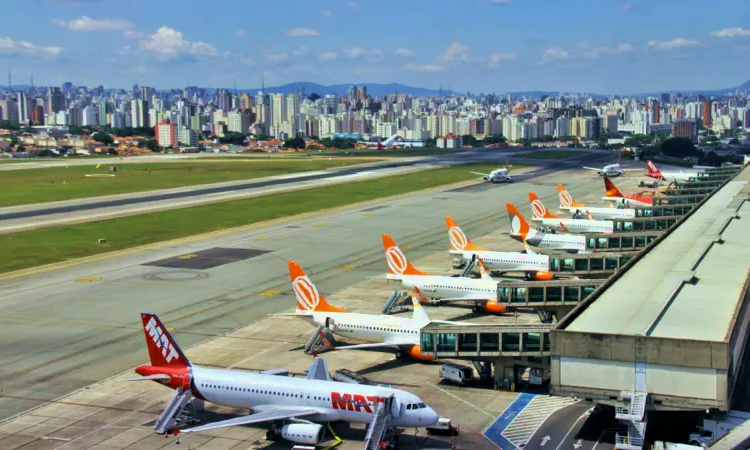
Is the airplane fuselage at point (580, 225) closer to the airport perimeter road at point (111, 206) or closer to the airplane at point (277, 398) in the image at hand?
the airplane at point (277, 398)

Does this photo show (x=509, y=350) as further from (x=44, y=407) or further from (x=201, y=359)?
(x=44, y=407)

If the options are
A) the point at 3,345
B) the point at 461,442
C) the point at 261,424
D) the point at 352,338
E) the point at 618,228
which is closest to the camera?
the point at 461,442

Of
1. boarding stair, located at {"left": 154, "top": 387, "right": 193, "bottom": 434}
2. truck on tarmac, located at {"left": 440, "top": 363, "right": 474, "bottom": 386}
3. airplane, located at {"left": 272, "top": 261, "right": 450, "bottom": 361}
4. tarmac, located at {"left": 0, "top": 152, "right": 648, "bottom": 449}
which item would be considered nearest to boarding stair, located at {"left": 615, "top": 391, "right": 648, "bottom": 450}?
tarmac, located at {"left": 0, "top": 152, "right": 648, "bottom": 449}

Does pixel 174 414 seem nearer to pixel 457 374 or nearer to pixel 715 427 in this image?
pixel 457 374

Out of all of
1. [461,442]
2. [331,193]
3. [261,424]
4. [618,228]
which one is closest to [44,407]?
[261,424]

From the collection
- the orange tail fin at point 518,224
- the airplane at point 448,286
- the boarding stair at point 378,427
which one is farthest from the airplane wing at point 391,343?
the orange tail fin at point 518,224

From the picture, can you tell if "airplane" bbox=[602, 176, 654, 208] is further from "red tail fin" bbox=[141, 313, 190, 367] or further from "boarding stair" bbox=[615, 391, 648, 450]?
"red tail fin" bbox=[141, 313, 190, 367]
